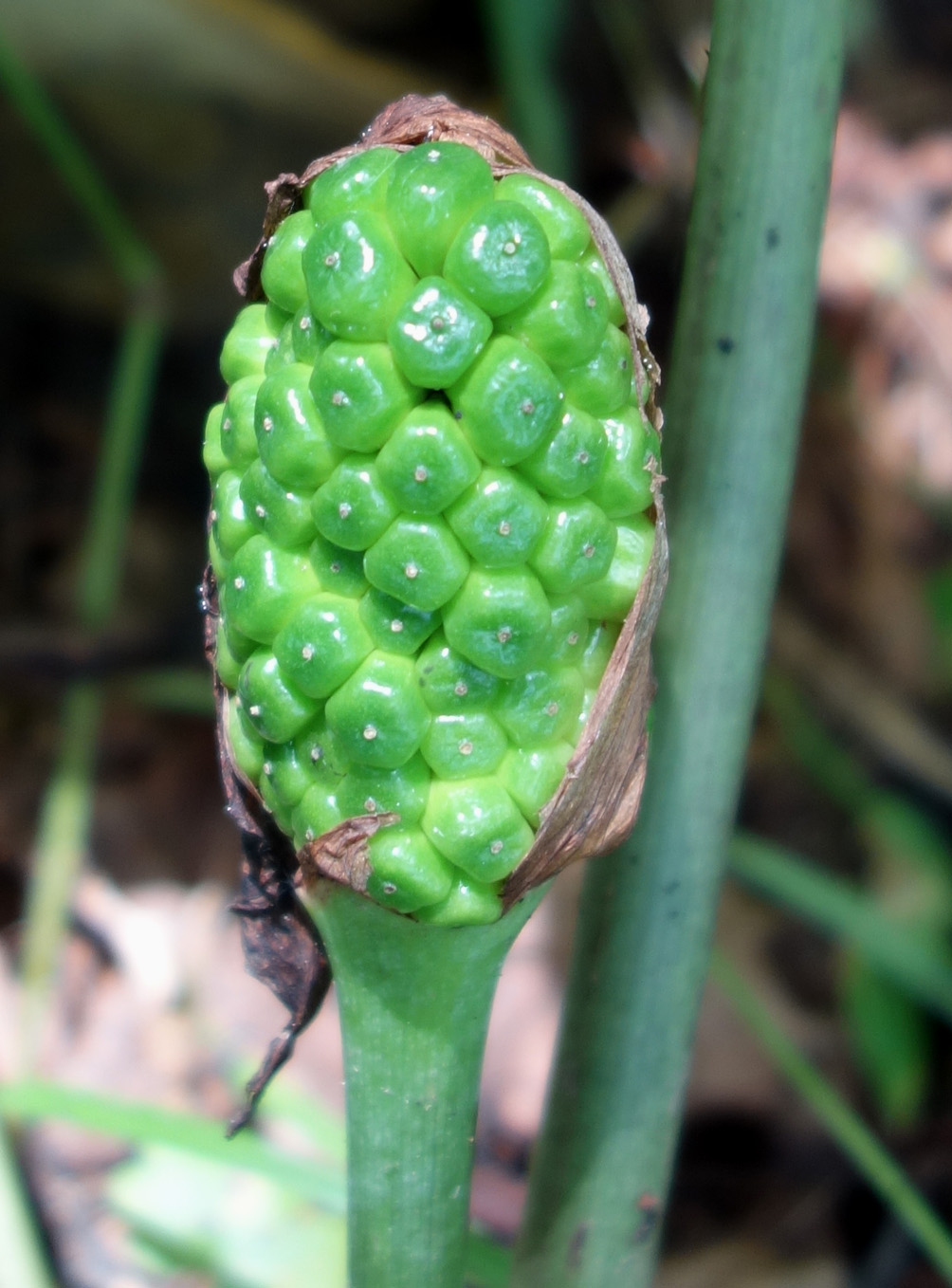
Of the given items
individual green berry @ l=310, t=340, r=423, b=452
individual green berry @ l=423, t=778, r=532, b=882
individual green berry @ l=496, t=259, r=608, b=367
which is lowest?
individual green berry @ l=423, t=778, r=532, b=882

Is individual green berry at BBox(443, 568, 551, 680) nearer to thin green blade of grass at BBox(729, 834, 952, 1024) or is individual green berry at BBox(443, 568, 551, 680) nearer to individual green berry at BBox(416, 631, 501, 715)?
individual green berry at BBox(416, 631, 501, 715)

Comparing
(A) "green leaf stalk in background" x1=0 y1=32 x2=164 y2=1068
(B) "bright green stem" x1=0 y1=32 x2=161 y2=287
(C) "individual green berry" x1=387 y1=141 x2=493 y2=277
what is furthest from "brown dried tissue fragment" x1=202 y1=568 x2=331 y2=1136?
(B) "bright green stem" x1=0 y1=32 x2=161 y2=287

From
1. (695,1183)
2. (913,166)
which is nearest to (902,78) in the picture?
(913,166)

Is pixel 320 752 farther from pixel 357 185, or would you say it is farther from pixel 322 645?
pixel 357 185

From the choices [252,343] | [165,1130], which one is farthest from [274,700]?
[165,1130]

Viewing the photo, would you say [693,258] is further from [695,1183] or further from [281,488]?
[695,1183]

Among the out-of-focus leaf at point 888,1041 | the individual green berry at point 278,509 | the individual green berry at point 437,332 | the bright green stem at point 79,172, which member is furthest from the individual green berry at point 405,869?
the bright green stem at point 79,172

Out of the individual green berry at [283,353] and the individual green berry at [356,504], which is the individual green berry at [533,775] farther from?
the individual green berry at [283,353]
